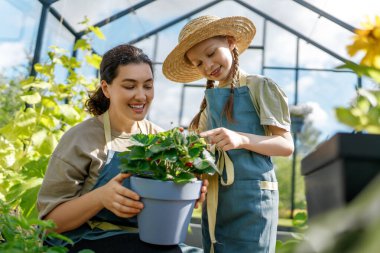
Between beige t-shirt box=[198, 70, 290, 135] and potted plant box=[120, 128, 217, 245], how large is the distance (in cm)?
Answer: 32

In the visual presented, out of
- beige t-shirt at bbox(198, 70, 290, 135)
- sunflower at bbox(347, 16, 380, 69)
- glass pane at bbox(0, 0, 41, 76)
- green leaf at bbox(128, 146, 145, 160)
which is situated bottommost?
green leaf at bbox(128, 146, 145, 160)

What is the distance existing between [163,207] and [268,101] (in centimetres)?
51

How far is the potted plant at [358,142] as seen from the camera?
1.14 feet

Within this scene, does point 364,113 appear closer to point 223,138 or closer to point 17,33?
point 223,138

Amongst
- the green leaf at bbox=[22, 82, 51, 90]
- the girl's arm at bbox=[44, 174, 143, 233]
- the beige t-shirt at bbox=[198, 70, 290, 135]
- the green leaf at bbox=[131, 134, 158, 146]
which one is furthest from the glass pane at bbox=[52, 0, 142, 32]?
the green leaf at bbox=[131, 134, 158, 146]

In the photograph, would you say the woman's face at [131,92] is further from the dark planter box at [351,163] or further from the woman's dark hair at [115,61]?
the dark planter box at [351,163]

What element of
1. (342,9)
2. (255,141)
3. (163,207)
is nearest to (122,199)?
(163,207)

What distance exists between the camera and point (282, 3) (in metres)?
4.70

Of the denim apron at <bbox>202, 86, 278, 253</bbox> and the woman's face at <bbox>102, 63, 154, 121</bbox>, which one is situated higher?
the woman's face at <bbox>102, 63, 154, 121</bbox>

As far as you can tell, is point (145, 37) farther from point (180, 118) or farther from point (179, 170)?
point (179, 170)

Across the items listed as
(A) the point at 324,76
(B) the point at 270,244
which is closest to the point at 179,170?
(B) the point at 270,244

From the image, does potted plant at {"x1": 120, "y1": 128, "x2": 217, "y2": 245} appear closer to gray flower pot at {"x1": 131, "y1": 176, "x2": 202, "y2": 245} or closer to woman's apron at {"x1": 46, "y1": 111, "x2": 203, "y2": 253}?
gray flower pot at {"x1": 131, "y1": 176, "x2": 202, "y2": 245}

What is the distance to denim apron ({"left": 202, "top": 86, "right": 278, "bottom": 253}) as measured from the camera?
3.66 feet

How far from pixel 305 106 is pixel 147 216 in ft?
14.1
